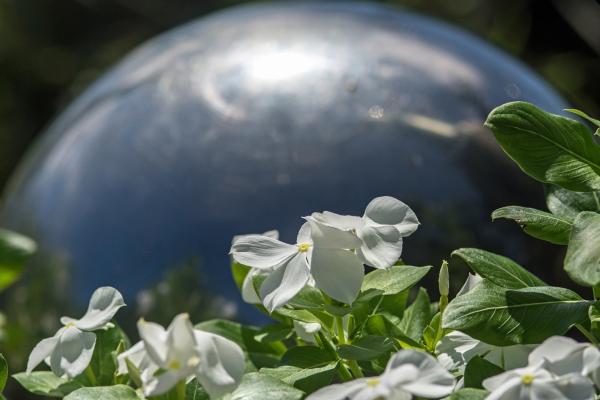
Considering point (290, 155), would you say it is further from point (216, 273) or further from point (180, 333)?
point (180, 333)

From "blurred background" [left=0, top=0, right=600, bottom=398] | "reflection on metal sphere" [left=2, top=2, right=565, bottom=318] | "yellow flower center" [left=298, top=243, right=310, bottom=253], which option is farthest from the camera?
"blurred background" [left=0, top=0, right=600, bottom=398]

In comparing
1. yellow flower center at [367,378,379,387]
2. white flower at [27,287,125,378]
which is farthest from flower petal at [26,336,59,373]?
yellow flower center at [367,378,379,387]

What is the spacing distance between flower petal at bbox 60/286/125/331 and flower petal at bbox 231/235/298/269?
0.08m

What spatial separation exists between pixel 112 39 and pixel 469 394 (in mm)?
4781

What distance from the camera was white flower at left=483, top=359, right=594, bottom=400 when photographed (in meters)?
0.44

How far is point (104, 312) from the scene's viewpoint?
0.56 m

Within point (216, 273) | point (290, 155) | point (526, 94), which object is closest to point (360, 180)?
point (290, 155)

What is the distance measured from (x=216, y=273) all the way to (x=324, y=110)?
0.92 ft

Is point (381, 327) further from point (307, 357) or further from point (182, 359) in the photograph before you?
point (182, 359)

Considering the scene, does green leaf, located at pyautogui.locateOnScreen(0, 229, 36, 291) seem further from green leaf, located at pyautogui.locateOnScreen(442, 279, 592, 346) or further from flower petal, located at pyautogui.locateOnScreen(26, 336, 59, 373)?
green leaf, located at pyautogui.locateOnScreen(442, 279, 592, 346)

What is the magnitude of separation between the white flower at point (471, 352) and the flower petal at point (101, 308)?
0.20 metres

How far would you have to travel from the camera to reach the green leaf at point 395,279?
1.86ft

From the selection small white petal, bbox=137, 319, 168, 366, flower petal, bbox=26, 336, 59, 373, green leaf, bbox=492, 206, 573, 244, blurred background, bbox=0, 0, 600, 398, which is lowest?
flower petal, bbox=26, 336, 59, 373

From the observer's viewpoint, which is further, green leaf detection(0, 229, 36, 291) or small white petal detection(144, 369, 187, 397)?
green leaf detection(0, 229, 36, 291)
